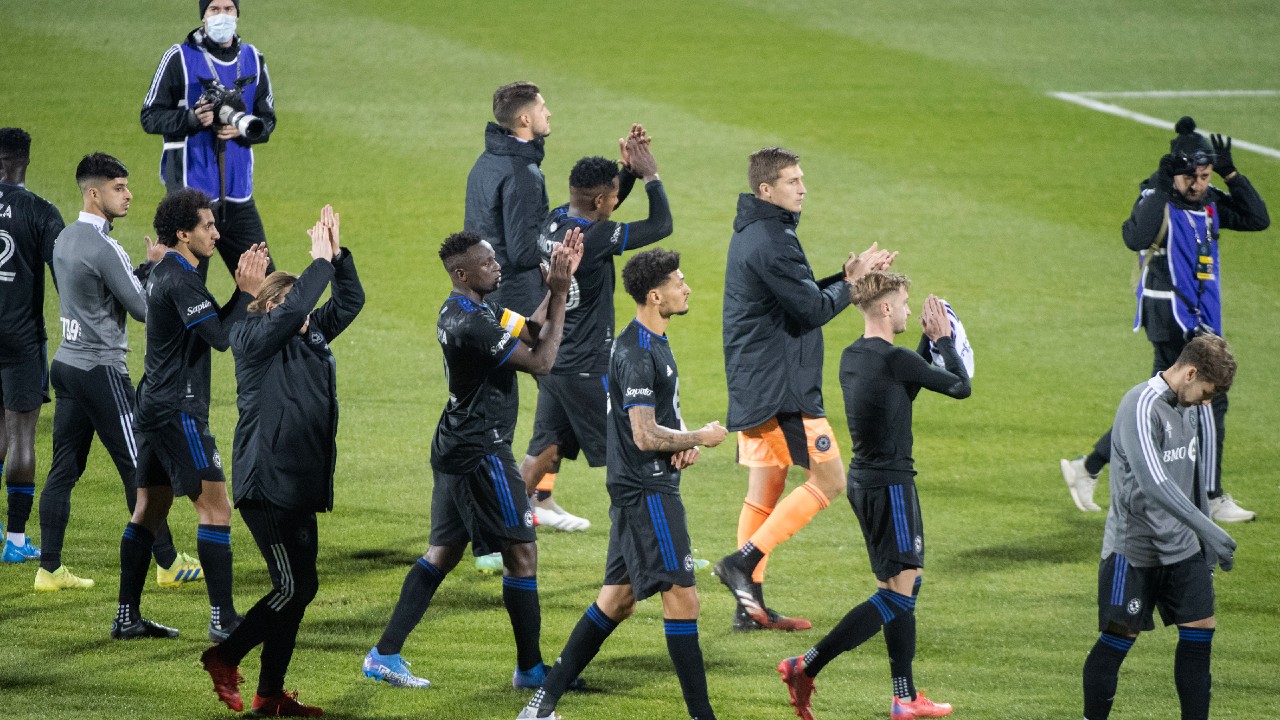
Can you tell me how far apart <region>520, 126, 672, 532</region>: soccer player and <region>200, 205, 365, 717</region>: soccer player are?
6.29 ft

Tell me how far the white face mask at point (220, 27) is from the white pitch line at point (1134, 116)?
42.9 feet

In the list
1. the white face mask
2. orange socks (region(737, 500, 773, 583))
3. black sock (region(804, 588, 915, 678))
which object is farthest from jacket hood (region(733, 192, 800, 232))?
the white face mask

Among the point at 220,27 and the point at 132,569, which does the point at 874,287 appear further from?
the point at 220,27

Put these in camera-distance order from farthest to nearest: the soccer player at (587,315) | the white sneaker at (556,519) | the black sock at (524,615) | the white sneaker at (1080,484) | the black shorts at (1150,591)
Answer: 1. the white sneaker at (1080,484)
2. the white sneaker at (556,519)
3. the soccer player at (587,315)
4. the black sock at (524,615)
5. the black shorts at (1150,591)

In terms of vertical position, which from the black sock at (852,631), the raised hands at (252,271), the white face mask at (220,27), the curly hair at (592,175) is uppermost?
the white face mask at (220,27)

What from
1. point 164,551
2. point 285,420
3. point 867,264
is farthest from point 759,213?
point 164,551

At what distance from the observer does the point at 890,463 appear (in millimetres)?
6574

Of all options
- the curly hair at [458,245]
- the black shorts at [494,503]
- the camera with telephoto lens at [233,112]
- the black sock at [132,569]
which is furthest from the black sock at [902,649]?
the camera with telephoto lens at [233,112]

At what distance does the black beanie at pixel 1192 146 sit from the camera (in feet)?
31.3

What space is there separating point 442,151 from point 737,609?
1153cm

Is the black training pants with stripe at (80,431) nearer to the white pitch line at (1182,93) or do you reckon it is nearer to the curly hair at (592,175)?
the curly hair at (592,175)

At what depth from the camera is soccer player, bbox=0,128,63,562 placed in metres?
8.44

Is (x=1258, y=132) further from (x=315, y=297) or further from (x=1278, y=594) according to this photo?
(x=315, y=297)

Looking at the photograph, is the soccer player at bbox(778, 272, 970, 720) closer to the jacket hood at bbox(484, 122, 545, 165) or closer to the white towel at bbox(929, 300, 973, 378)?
the white towel at bbox(929, 300, 973, 378)
